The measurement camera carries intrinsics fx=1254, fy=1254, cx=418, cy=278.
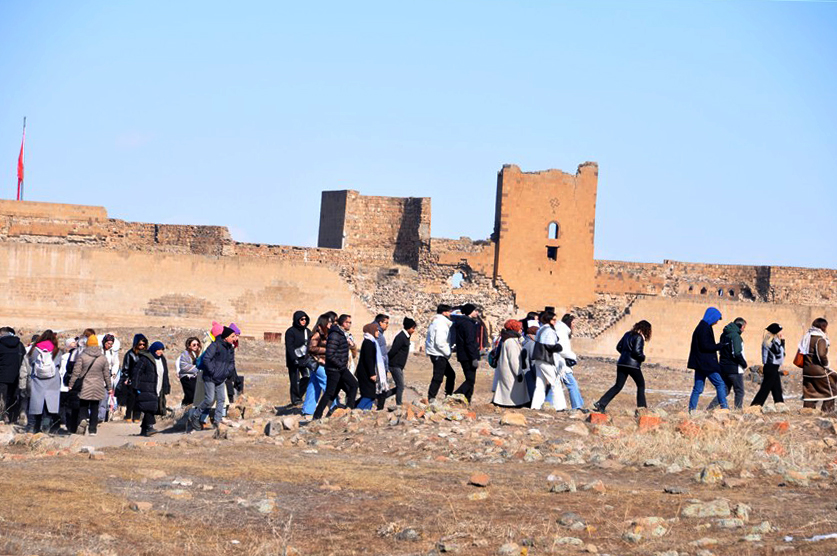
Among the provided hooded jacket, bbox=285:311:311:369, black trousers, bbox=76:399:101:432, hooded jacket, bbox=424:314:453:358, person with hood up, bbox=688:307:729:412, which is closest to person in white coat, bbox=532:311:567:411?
hooded jacket, bbox=424:314:453:358

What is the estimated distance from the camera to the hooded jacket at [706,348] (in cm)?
1609

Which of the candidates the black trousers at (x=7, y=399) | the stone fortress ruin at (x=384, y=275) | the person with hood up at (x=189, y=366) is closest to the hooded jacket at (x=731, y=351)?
the person with hood up at (x=189, y=366)

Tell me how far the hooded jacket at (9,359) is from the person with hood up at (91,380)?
0.99 meters

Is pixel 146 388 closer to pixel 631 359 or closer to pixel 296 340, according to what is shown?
pixel 296 340

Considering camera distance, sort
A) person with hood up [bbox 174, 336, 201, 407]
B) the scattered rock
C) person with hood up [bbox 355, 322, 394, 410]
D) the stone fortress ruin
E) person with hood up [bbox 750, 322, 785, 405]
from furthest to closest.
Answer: the stone fortress ruin, person with hood up [bbox 174, 336, 201, 407], person with hood up [bbox 750, 322, 785, 405], person with hood up [bbox 355, 322, 394, 410], the scattered rock

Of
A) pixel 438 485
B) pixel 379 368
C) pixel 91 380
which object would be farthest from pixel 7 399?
pixel 438 485

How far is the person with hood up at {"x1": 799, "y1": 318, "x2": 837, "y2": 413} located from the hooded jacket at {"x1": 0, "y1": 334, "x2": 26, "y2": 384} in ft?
32.5

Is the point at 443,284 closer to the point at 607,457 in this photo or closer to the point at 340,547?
the point at 607,457

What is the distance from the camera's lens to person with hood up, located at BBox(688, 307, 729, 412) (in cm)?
1609

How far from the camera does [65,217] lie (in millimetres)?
34750

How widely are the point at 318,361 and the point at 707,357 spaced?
5.01 m

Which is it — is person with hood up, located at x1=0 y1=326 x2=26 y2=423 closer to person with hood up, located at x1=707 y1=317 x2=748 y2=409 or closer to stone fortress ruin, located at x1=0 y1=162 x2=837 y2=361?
person with hood up, located at x1=707 y1=317 x2=748 y2=409

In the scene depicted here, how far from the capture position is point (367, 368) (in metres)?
16.0

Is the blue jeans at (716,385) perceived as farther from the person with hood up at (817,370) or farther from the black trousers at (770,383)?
the person with hood up at (817,370)
